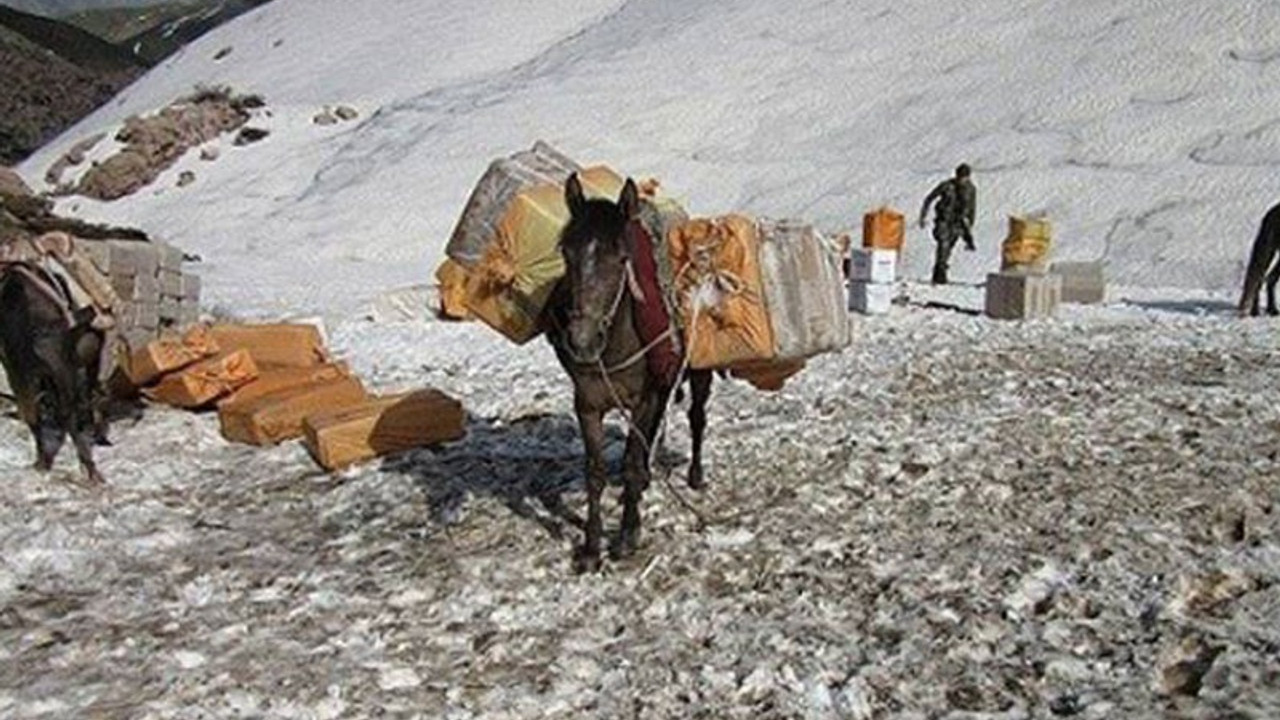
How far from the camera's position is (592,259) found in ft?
22.5

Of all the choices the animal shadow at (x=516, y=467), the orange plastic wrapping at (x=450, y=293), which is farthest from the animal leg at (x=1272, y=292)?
the orange plastic wrapping at (x=450, y=293)

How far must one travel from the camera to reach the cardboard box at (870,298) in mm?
19328

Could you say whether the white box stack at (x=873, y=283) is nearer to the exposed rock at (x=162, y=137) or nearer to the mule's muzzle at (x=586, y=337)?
the mule's muzzle at (x=586, y=337)

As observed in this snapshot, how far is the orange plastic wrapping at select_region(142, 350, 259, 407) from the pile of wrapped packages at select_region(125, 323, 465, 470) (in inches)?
0.4

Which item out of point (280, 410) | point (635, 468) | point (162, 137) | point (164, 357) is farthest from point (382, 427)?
point (162, 137)

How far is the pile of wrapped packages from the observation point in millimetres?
10750

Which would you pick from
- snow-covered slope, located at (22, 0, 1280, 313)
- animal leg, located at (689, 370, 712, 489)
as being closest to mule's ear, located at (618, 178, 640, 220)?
animal leg, located at (689, 370, 712, 489)

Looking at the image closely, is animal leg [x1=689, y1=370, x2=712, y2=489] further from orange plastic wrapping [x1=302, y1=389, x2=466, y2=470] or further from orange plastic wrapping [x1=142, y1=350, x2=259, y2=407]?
orange plastic wrapping [x1=142, y1=350, x2=259, y2=407]

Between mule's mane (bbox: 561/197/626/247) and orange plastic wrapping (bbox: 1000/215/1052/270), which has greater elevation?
mule's mane (bbox: 561/197/626/247)

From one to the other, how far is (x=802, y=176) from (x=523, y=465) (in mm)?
26346

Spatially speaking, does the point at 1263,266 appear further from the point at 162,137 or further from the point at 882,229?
the point at 162,137

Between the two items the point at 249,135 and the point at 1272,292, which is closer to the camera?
the point at 1272,292

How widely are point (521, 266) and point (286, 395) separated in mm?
5500

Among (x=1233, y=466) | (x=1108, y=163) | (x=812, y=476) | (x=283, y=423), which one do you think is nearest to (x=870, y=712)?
(x=812, y=476)
